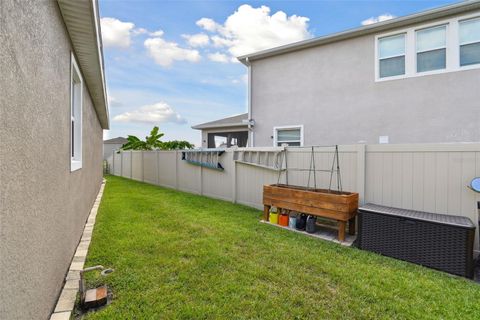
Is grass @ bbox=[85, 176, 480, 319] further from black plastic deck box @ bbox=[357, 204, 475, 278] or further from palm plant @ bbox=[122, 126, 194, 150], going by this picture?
palm plant @ bbox=[122, 126, 194, 150]

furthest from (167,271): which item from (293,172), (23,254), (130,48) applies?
(130,48)

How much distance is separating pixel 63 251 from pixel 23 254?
1.58 metres

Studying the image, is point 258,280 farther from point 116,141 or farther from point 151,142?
point 116,141

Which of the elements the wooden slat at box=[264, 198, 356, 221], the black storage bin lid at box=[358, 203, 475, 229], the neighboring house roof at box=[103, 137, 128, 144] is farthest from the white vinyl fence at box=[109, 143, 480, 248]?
the neighboring house roof at box=[103, 137, 128, 144]

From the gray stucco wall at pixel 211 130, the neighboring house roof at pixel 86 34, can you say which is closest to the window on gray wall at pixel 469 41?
the gray stucco wall at pixel 211 130

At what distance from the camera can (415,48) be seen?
24.6ft

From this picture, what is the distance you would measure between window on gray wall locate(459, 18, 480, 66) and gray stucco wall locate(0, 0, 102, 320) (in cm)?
929

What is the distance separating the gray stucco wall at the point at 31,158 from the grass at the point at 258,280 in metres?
0.78

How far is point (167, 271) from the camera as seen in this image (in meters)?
3.27

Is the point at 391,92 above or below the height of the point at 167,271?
above

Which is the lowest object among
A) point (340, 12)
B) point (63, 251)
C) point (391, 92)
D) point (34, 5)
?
point (63, 251)

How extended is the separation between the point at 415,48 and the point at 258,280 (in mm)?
8226

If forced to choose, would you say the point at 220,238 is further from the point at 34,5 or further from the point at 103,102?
the point at 103,102

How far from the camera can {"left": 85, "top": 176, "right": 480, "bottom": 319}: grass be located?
2.55 meters
